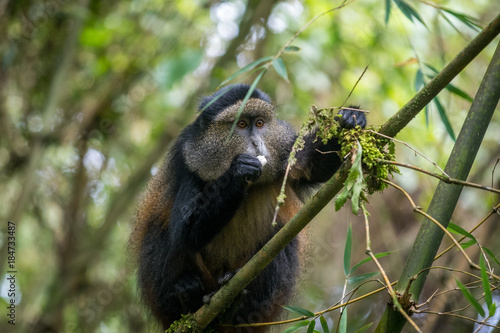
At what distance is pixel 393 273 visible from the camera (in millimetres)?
6699

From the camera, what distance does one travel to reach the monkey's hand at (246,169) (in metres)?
3.53

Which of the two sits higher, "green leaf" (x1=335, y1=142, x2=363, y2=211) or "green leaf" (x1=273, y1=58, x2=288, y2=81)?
"green leaf" (x1=273, y1=58, x2=288, y2=81)

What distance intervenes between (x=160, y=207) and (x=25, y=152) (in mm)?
3379

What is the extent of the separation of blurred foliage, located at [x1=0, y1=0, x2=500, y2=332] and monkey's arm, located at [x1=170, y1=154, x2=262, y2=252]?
2662 mm

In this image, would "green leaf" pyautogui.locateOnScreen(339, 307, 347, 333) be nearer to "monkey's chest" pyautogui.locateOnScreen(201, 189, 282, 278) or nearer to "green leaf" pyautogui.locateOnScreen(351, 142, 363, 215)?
"green leaf" pyautogui.locateOnScreen(351, 142, 363, 215)

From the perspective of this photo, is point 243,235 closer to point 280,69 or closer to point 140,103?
point 280,69

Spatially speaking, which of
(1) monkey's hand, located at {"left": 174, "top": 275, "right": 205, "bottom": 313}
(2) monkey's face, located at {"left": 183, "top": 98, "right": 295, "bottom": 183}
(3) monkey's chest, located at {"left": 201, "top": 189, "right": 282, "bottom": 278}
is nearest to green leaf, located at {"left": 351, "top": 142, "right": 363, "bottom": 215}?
(2) monkey's face, located at {"left": 183, "top": 98, "right": 295, "bottom": 183}

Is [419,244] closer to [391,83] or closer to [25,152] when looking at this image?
[391,83]

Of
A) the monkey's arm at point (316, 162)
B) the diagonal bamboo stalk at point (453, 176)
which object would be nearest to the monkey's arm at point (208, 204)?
the monkey's arm at point (316, 162)

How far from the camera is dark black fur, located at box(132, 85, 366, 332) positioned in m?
A: 3.71

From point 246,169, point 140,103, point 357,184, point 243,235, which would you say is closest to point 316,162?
point 246,169

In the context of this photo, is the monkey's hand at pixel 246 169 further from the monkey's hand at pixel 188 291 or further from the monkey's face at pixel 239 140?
the monkey's hand at pixel 188 291

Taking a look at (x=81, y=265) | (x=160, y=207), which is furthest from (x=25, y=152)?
(x=160, y=207)

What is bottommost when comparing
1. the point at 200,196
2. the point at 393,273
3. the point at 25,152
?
the point at 393,273
